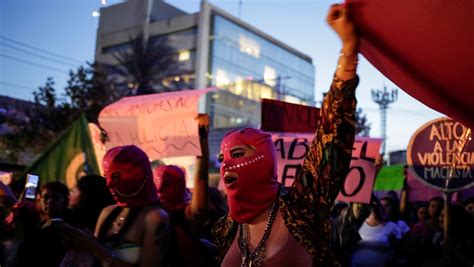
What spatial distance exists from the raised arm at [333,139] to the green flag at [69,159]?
5024 millimetres

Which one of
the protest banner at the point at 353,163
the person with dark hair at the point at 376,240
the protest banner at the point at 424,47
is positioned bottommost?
the person with dark hair at the point at 376,240

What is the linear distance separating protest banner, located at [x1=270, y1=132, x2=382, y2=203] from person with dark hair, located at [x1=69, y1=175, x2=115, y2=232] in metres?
1.81

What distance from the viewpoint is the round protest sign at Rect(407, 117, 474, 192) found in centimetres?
527

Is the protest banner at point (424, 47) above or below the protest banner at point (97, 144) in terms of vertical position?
above

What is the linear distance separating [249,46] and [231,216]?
49.6m

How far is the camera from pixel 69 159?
6867 mm

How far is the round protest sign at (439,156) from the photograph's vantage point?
5266mm

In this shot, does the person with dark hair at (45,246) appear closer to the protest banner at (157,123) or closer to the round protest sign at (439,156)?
the protest banner at (157,123)

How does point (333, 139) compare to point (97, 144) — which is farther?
point (97, 144)

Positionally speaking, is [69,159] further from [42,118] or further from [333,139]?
[42,118]

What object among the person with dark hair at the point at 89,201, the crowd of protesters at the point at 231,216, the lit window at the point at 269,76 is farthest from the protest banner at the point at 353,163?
the lit window at the point at 269,76

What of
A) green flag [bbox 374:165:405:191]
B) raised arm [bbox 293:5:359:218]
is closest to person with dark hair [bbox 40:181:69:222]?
raised arm [bbox 293:5:359:218]

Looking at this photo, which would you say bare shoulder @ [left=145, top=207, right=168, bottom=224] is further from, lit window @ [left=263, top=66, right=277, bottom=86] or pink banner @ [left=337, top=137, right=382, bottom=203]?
lit window @ [left=263, top=66, right=277, bottom=86]

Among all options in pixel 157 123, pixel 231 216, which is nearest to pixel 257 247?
pixel 231 216
